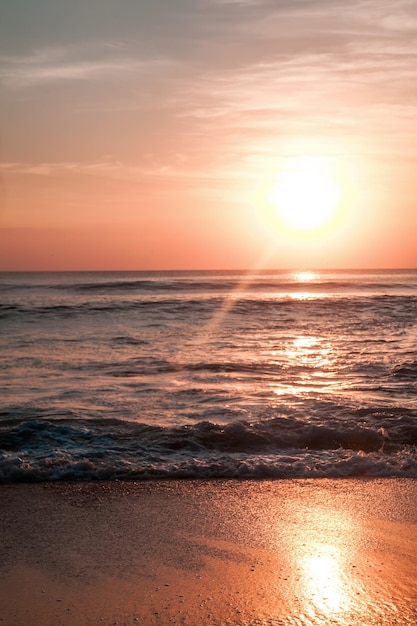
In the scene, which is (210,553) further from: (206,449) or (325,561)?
(206,449)

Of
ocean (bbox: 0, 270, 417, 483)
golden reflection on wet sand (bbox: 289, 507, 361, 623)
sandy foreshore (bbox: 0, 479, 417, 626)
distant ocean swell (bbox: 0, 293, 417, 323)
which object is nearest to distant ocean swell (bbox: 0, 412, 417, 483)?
ocean (bbox: 0, 270, 417, 483)

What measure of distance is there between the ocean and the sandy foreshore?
526 millimetres

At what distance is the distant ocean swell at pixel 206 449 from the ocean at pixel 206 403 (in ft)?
0.05

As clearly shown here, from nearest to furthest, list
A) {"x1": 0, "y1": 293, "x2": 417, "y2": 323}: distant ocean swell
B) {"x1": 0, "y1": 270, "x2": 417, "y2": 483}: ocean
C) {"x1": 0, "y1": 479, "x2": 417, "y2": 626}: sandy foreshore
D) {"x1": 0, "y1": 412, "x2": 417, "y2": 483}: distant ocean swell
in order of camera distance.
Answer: {"x1": 0, "y1": 479, "x2": 417, "y2": 626}: sandy foreshore → {"x1": 0, "y1": 412, "x2": 417, "y2": 483}: distant ocean swell → {"x1": 0, "y1": 270, "x2": 417, "y2": 483}: ocean → {"x1": 0, "y1": 293, "x2": 417, "y2": 323}: distant ocean swell

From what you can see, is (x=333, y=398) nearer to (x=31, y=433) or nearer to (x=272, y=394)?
(x=272, y=394)

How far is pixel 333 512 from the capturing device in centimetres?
538

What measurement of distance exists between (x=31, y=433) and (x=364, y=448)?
3.82 metres

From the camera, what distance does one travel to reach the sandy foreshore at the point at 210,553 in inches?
147

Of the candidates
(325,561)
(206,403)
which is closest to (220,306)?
(206,403)

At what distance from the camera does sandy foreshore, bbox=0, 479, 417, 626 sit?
3723mm

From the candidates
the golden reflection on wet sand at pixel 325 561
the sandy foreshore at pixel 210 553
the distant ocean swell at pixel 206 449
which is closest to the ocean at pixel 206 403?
the distant ocean swell at pixel 206 449

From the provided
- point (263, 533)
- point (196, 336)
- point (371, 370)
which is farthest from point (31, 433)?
point (196, 336)

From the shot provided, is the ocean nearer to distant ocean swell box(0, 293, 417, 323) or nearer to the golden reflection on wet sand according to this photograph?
Result: the golden reflection on wet sand

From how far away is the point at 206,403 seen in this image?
31.4ft
